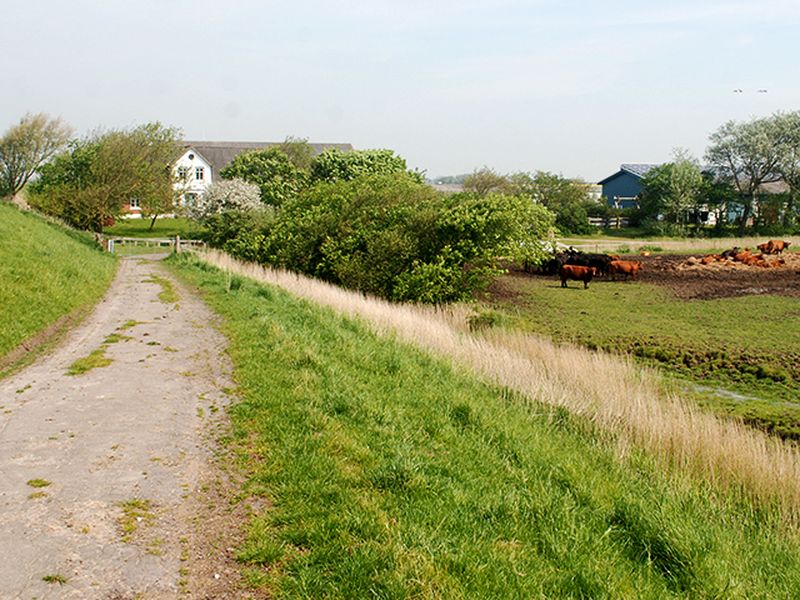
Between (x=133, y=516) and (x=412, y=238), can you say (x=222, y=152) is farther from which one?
(x=133, y=516)

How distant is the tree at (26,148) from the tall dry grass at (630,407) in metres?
52.4

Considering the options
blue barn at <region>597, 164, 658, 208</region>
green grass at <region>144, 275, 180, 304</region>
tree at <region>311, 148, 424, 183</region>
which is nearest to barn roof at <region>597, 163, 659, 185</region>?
blue barn at <region>597, 164, 658, 208</region>

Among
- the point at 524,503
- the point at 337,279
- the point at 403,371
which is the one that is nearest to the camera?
the point at 524,503

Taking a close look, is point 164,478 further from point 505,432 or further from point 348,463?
point 505,432

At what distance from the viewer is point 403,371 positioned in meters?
10.4

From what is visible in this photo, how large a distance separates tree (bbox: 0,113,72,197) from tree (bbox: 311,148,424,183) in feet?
68.8

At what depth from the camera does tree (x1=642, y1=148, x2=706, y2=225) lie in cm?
6581

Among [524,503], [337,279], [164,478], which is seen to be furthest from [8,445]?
[337,279]

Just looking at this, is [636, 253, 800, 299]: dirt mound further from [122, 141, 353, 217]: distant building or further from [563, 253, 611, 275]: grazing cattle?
[122, 141, 353, 217]: distant building

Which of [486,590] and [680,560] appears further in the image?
[680,560]

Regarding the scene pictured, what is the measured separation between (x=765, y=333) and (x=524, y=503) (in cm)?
1444

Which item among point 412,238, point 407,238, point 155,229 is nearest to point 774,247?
point 412,238

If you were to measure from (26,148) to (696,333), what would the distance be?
5733 centimetres

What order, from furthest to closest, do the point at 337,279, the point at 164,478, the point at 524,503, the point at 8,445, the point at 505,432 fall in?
1. the point at 337,279
2. the point at 505,432
3. the point at 8,445
4. the point at 164,478
5. the point at 524,503
